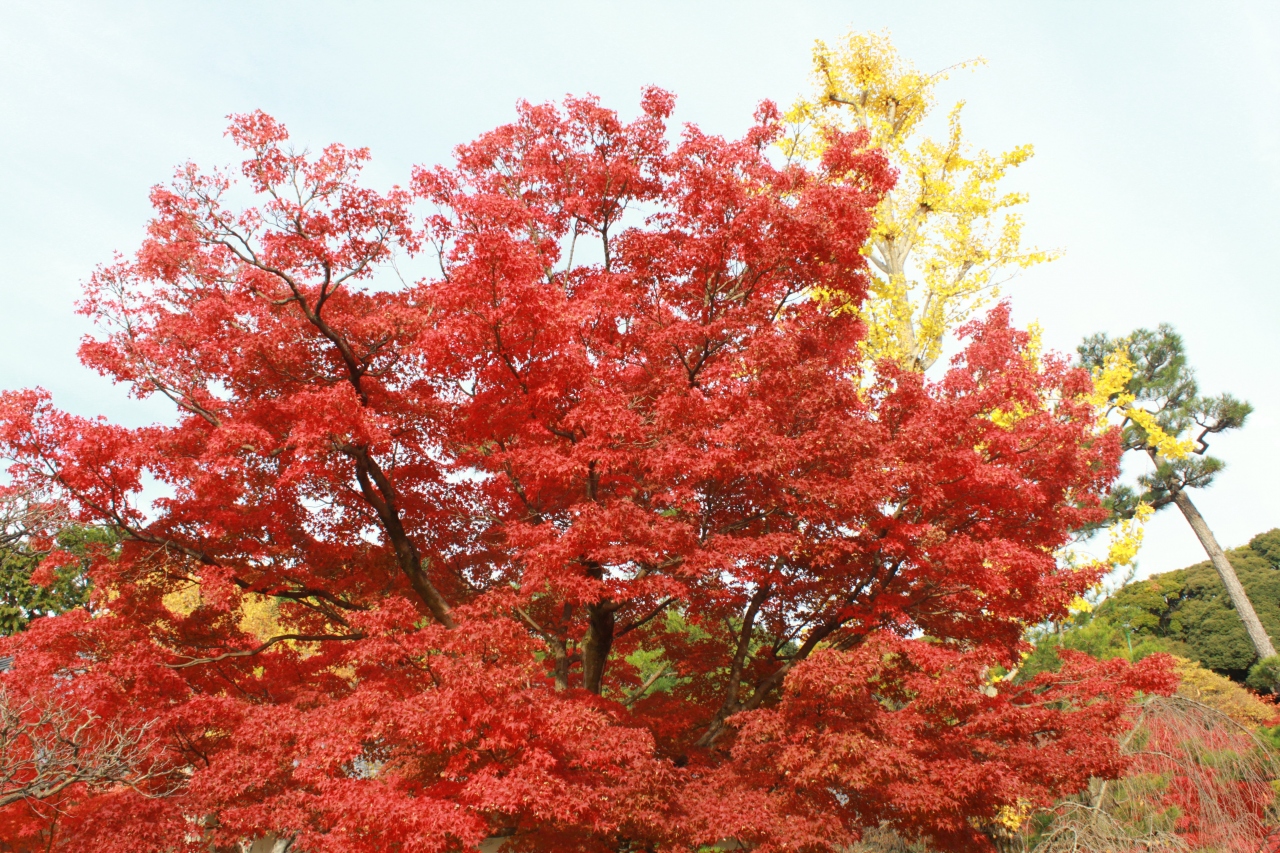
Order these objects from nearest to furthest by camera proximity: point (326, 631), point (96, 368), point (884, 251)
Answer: point (96, 368) < point (326, 631) < point (884, 251)

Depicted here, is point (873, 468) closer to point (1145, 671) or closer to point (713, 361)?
point (713, 361)

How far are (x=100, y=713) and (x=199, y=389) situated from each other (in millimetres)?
4233

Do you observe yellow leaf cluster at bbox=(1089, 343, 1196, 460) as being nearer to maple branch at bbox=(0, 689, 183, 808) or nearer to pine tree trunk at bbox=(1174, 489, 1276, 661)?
pine tree trunk at bbox=(1174, 489, 1276, 661)

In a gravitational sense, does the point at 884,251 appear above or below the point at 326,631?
above

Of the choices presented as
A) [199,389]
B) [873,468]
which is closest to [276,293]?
[199,389]

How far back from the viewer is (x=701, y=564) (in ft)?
29.8

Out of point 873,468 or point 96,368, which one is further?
point 96,368

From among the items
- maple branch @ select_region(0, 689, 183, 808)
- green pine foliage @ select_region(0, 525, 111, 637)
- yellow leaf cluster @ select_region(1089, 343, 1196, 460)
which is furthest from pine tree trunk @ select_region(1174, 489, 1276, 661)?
green pine foliage @ select_region(0, 525, 111, 637)

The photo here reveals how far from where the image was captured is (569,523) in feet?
35.1

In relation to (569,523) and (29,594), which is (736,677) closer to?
(569,523)

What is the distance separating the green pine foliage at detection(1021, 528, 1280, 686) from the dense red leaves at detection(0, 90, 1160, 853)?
16686 millimetres

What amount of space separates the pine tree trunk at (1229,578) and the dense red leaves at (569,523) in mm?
16614

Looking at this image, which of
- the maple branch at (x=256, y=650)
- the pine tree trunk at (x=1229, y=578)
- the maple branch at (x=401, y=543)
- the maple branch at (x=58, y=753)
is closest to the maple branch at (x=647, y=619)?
the maple branch at (x=401, y=543)

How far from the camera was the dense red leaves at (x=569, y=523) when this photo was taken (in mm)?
8391
